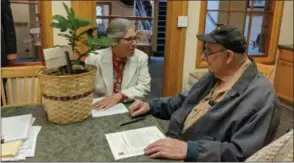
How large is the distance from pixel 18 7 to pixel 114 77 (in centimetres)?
146

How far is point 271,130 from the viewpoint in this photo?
48.4 inches

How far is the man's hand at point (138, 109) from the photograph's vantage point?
149cm

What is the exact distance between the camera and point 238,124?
1.22m

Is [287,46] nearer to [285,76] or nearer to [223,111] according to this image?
[285,76]

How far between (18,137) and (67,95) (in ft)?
0.86

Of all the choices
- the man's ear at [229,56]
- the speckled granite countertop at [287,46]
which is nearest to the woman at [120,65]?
the man's ear at [229,56]

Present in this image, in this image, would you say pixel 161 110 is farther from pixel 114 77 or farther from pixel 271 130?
pixel 271 130

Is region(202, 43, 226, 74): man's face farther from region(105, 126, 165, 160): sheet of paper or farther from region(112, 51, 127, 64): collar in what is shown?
region(112, 51, 127, 64): collar

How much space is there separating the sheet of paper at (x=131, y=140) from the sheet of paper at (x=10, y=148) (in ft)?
1.16

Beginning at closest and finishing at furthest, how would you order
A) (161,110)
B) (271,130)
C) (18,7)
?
(271,130) < (161,110) < (18,7)

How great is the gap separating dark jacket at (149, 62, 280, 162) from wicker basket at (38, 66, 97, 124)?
1.68 ft

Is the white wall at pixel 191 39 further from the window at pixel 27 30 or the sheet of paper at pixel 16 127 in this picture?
the sheet of paper at pixel 16 127

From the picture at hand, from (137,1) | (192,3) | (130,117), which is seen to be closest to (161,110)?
(130,117)

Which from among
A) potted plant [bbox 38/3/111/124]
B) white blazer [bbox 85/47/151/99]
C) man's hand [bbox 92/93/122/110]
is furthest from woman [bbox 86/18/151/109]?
potted plant [bbox 38/3/111/124]
